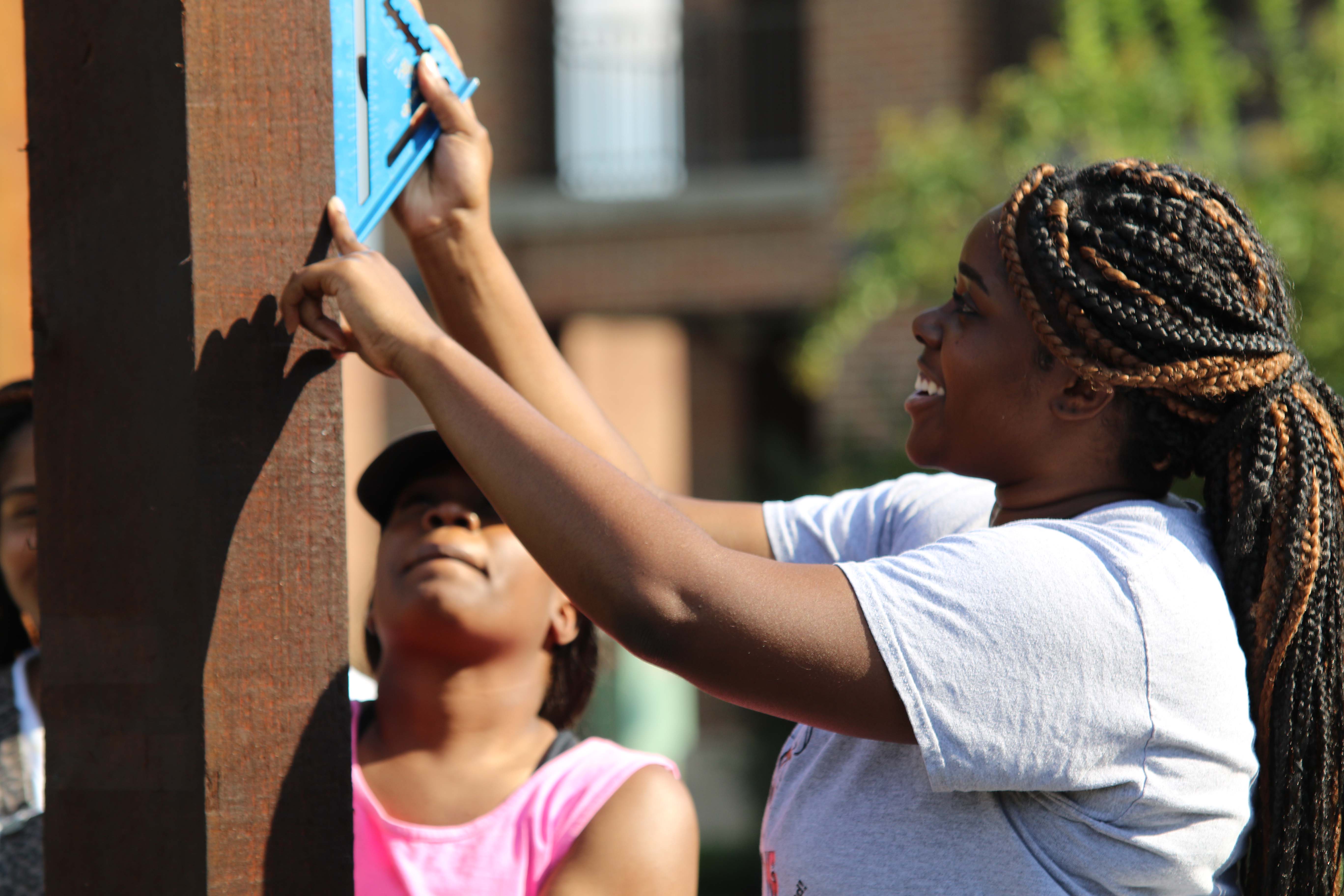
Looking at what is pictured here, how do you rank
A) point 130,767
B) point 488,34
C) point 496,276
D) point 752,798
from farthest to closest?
point 488,34 → point 752,798 → point 496,276 → point 130,767

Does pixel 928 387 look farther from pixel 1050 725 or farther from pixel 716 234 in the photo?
pixel 716 234

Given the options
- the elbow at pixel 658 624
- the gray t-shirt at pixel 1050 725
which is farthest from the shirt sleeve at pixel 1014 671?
the elbow at pixel 658 624

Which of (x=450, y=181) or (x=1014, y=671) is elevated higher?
(x=450, y=181)

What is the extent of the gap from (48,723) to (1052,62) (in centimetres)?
537

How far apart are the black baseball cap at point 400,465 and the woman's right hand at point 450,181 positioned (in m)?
0.41

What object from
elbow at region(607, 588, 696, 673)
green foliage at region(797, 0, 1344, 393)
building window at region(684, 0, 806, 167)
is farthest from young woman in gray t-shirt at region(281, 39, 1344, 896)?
building window at region(684, 0, 806, 167)

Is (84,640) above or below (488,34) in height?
below

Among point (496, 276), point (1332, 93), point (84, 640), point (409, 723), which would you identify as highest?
point (1332, 93)

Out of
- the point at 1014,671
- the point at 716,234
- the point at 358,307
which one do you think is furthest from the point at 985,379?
the point at 716,234

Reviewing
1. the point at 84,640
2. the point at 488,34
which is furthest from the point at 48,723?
the point at 488,34

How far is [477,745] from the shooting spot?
2111 mm

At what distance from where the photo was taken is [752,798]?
6.42 m

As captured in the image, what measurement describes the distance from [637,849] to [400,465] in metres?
0.78

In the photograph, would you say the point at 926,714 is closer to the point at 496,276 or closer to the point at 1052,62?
the point at 496,276
